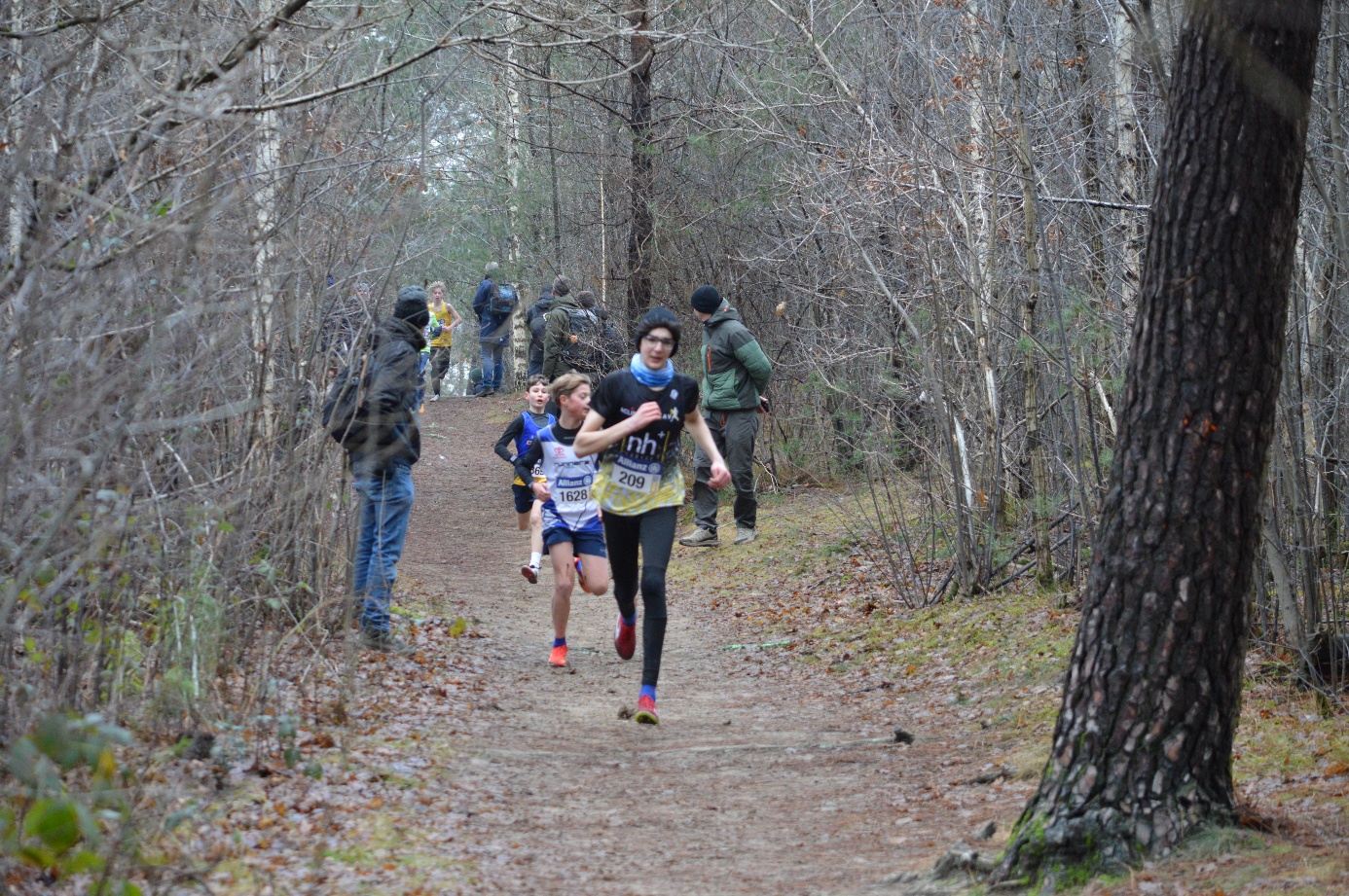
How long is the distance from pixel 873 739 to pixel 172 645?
3.64 meters

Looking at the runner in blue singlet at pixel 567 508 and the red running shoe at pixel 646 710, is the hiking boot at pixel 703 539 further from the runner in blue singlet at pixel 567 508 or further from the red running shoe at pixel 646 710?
the red running shoe at pixel 646 710

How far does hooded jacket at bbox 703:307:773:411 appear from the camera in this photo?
41.6 feet

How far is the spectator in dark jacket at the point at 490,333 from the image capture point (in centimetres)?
2495

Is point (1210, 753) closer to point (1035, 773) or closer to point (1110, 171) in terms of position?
point (1035, 773)

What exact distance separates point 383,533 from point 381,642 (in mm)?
680

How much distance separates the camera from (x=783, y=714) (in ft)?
25.2

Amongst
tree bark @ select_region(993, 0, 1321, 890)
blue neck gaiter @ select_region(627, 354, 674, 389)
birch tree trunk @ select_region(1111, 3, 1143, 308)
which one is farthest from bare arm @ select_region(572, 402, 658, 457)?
birch tree trunk @ select_region(1111, 3, 1143, 308)

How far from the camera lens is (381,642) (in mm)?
7992

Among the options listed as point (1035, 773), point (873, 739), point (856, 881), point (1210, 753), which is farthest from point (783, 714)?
point (1210, 753)

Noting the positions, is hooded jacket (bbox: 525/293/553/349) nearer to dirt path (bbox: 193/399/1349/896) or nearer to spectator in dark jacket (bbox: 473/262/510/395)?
spectator in dark jacket (bbox: 473/262/510/395)

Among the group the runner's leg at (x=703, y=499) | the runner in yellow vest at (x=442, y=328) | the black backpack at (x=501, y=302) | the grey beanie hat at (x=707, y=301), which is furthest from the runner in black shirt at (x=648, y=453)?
the black backpack at (x=501, y=302)

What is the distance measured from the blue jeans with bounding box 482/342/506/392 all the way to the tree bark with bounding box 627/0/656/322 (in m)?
11.9

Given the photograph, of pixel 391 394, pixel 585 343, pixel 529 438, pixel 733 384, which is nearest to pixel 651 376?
pixel 391 394

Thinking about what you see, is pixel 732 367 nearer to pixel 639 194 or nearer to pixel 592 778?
pixel 639 194
